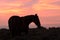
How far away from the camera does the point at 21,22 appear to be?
20.9 metres

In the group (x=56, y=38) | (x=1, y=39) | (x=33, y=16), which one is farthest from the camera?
(x=33, y=16)

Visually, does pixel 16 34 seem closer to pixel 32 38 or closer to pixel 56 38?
pixel 32 38

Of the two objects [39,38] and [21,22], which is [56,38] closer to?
[39,38]

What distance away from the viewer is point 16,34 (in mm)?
21156

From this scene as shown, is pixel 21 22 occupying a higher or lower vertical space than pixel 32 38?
higher

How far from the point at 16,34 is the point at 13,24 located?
A: 1.00m

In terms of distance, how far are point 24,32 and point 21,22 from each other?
1.01m

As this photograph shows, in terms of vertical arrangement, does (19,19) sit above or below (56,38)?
above

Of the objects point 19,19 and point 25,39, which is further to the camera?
point 19,19

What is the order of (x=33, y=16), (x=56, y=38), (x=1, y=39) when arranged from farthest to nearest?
(x=33, y=16) → (x=1, y=39) → (x=56, y=38)

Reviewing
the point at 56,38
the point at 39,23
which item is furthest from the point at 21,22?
the point at 56,38

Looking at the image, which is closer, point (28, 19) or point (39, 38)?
point (39, 38)

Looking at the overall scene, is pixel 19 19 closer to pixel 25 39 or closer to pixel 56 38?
pixel 25 39

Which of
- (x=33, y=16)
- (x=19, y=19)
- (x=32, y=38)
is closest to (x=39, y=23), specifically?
(x=33, y=16)
